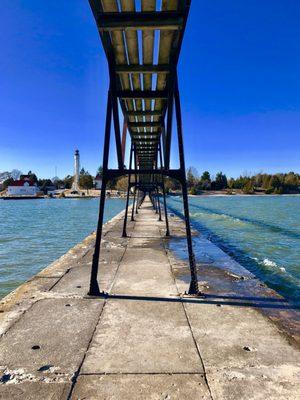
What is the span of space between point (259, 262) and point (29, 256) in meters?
9.35

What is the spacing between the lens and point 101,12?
13.8ft

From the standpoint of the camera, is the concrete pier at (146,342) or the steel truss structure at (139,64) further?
the steel truss structure at (139,64)

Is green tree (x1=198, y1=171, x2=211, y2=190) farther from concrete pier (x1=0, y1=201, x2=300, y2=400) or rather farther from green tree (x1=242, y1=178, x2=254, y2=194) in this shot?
concrete pier (x1=0, y1=201, x2=300, y2=400)

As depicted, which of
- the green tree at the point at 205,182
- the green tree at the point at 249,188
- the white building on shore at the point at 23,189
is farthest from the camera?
the green tree at the point at 205,182

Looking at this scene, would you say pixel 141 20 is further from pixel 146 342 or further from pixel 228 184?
pixel 228 184

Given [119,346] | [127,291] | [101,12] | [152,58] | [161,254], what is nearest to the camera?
[119,346]

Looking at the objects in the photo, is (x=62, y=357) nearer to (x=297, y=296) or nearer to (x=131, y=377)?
(x=131, y=377)

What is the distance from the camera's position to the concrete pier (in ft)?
9.59

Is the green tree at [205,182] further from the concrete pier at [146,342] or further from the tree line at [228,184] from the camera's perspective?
the concrete pier at [146,342]

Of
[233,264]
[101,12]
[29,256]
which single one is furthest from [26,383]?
[29,256]

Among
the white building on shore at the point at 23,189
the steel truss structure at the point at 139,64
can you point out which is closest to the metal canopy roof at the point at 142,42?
the steel truss structure at the point at 139,64

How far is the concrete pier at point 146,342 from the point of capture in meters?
2.92

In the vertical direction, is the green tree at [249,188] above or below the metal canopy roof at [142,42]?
below

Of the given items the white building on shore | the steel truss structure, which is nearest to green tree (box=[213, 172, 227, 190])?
the white building on shore
